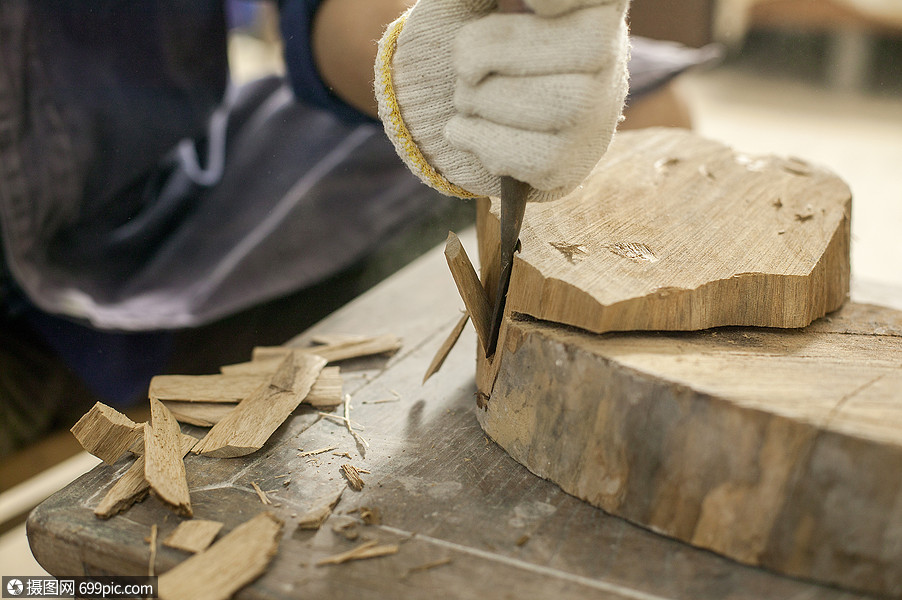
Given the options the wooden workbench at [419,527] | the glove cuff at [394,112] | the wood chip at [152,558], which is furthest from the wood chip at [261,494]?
the glove cuff at [394,112]

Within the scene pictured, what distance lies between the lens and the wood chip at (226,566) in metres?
0.65

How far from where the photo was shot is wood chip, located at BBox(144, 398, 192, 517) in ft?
2.46

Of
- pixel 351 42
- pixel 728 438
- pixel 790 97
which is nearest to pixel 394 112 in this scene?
pixel 728 438

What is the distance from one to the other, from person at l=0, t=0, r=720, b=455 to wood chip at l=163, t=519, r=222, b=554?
80 centimetres

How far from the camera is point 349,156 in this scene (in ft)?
5.56

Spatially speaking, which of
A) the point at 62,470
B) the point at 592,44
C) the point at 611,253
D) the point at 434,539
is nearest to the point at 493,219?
the point at 611,253

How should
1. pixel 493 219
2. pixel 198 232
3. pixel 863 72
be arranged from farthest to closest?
pixel 863 72
pixel 198 232
pixel 493 219

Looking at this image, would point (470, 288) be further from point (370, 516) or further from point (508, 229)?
point (370, 516)

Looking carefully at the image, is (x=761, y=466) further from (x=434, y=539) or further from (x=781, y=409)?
(x=434, y=539)

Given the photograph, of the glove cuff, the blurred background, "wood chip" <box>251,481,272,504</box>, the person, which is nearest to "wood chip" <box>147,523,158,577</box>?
"wood chip" <box>251,481,272,504</box>

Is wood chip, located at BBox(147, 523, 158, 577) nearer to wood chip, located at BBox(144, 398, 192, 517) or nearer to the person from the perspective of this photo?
wood chip, located at BBox(144, 398, 192, 517)

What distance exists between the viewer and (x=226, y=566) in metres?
0.67

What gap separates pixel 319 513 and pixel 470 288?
12.2 inches

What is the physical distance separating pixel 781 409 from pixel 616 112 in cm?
33
